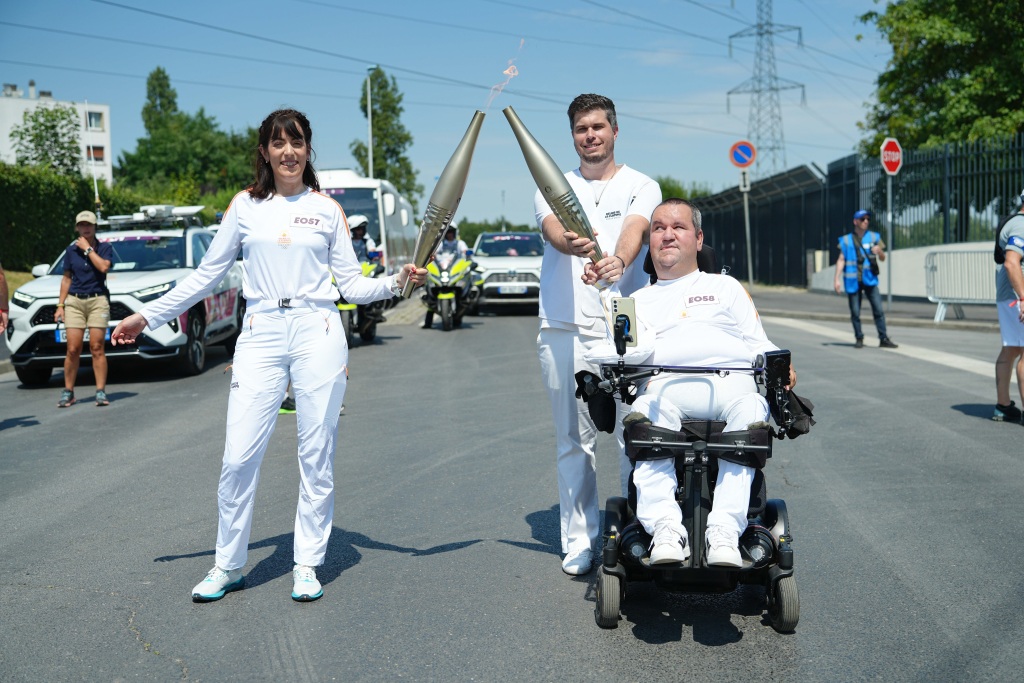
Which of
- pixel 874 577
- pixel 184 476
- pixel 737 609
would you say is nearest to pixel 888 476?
pixel 874 577

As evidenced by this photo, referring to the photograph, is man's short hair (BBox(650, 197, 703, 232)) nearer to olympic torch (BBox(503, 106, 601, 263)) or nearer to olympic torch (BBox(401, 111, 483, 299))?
olympic torch (BBox(503, 106, 601, 263))

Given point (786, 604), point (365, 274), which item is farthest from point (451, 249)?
point (786, 604)

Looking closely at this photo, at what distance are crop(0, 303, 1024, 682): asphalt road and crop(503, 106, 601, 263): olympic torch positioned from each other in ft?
5.29

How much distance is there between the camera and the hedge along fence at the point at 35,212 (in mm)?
26344

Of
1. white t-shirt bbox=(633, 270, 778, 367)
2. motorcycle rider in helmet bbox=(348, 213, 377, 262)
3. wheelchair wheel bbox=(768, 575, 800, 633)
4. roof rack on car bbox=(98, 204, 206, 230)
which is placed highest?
A: roof rack on car bbox=(98, 204, 206, 230)

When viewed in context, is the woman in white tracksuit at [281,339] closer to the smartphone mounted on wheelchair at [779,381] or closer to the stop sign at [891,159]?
the smartphone mounted on wheelchair at [779,381]

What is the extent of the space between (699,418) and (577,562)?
3.56 ft

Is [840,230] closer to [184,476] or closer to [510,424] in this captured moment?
[510,424]

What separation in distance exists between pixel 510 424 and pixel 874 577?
4936 mm

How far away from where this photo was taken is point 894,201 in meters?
26.8

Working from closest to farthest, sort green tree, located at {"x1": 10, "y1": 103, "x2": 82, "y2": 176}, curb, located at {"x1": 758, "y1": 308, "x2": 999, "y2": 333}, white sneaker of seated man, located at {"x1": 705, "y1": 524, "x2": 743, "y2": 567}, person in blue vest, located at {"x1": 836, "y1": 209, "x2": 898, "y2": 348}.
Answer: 1. white sneaker of seated man, located at {"x1": 705, "y1": 524, "x2": 743, "y2": 567}
2. person in blue vest, located at {"x1": 836, "y1": 209, "x2": 898, "y2": 348}
3. curb, located at {"x1": 758, "y1": 308, "x2": 999, "y2": 333}
4. green tree, located at {"x1": 10, "y1": 103, "x2": 82, "y2": 176}

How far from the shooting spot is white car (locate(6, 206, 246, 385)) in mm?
13180

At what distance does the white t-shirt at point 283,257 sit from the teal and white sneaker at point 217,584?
117 cm

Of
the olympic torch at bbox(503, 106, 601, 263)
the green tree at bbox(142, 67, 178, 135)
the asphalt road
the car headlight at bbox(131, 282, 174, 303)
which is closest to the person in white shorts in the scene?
the asphalt road
